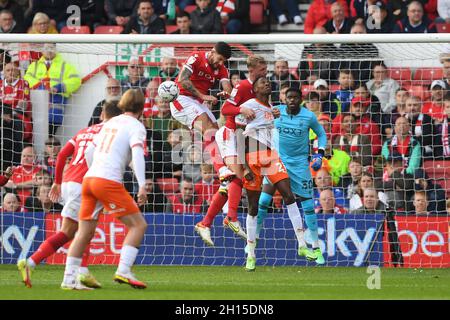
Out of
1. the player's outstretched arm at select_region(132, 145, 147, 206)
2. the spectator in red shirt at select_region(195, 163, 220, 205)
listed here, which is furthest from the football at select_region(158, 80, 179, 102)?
the player's outstretched arm at select_region(132, 145, 147, 206)

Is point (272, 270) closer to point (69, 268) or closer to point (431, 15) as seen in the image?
point (69, 268)

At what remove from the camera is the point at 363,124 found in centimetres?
1653

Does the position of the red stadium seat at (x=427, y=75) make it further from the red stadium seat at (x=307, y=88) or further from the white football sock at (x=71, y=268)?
the white football sock at (x=71, y=268)

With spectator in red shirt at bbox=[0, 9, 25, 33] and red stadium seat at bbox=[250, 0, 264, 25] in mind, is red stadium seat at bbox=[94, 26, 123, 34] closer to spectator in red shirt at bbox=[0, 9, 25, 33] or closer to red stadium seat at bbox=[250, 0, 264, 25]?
spectator in red shirt at bbox=[0, 9, 25, 33]

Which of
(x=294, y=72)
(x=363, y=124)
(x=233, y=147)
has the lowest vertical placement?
(x=233, y=147)

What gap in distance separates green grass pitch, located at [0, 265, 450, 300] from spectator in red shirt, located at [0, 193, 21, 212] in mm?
1421

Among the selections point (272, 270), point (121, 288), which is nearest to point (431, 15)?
point (272, 270)

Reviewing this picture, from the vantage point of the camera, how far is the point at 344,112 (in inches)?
655

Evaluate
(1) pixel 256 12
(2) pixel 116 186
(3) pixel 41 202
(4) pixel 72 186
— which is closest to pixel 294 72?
(1) pixel 256 12

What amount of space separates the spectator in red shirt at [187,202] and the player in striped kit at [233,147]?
2184 millimetres

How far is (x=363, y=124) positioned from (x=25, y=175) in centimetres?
527

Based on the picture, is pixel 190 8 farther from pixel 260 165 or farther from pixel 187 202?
pixel 260 165

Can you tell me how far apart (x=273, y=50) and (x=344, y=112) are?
1.48m

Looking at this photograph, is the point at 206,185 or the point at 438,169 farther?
the point at 206,185
